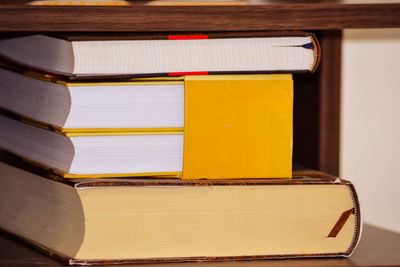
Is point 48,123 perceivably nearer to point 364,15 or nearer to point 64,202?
point 64,202

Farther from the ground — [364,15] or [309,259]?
[364,15]

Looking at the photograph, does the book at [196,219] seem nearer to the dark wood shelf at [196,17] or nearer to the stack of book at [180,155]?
the stack of book at [180,155]

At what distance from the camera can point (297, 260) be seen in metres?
0.63

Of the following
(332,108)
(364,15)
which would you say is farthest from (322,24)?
(332,108)

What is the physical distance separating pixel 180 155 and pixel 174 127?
32 mm

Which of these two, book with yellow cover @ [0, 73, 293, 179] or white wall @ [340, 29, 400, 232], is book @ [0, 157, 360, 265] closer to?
book with yellow cover @ [0, 73, 293, 179]

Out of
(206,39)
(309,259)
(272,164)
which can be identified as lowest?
(309,259)

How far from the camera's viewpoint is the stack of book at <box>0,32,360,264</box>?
1.99ft

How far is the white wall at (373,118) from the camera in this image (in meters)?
1.01

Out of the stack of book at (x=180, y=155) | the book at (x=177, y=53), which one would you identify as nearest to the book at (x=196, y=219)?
the stack of book at (x=180, y=155)

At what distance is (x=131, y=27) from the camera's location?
22.6 inches

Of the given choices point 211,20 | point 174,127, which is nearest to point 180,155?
point 174,127

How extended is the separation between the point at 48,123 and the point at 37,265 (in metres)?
0.15

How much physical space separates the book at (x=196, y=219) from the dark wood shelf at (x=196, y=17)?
0.52ft
